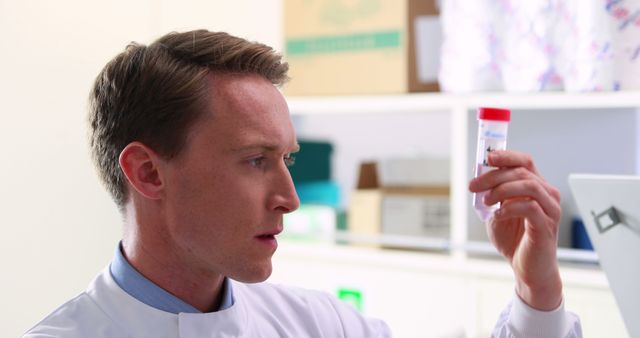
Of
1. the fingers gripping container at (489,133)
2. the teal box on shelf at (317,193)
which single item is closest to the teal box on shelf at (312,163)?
the teal box on shelf at (317,193)

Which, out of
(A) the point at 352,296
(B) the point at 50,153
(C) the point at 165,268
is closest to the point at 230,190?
(C) the point at 165,268

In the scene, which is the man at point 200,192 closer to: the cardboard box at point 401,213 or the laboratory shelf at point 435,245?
the laboratory shelf at point 435,245

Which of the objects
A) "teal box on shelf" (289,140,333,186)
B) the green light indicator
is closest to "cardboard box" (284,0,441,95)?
"teal box on shelf" (289,140,333,186)

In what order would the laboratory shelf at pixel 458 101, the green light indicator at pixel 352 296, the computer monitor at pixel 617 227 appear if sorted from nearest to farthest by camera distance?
the computer monitor at pixel 617 227 → the laboratory shelf at pixel 458 101 → the green light indicator at pixel 352 296

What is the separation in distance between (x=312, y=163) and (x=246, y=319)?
1.60m

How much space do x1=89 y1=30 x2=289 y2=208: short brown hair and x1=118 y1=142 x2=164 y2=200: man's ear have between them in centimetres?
1

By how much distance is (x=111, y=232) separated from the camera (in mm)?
1715

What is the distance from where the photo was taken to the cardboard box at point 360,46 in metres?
2.30

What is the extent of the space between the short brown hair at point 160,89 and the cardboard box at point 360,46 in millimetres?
1113

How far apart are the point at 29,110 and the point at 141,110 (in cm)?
45

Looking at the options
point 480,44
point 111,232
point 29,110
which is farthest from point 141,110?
point 480,44

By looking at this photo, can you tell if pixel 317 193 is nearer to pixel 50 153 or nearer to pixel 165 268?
pixel 50 153

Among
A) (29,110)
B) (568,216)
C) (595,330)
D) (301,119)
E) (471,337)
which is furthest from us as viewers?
(301,119)

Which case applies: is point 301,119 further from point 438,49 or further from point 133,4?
point 133,4
